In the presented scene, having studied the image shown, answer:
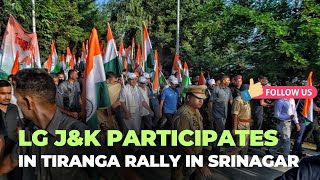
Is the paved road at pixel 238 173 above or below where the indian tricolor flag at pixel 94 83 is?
below

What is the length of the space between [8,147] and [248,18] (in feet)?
35.4

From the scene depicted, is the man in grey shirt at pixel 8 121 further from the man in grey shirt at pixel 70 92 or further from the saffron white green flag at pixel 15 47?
the man in grey shirt at pixel 70 92

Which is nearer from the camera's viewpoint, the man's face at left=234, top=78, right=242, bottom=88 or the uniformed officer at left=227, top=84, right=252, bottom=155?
the uniformed officer at left=227, top=84, right=252, bottom=155

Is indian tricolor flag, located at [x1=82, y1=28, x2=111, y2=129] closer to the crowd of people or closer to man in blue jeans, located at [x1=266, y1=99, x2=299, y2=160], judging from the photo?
the crowd of people

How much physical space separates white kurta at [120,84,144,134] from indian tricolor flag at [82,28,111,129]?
2.16 meters

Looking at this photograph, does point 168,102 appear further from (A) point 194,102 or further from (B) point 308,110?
(A) point 194,102

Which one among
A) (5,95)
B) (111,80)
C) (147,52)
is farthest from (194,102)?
(147,52)

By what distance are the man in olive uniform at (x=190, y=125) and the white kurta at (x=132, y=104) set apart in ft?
9.69

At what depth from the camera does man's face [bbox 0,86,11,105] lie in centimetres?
421

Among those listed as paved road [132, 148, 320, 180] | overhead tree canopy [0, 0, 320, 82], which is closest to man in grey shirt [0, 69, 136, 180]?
paved road [132, 148, 320, 180]

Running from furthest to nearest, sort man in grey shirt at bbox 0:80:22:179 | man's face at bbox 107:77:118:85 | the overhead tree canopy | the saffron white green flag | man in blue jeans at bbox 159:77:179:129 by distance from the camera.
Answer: the overhead tree canopy
man in blue jeans at bbox 159:77:179:129
man's face at bbox 107:77:118:85
the saffron white green flag
man in grey shirt at bbox 0:80:22:179

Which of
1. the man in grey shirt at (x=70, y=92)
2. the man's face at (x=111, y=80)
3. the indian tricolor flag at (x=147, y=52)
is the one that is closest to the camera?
the man's face at (x=111, y=80)

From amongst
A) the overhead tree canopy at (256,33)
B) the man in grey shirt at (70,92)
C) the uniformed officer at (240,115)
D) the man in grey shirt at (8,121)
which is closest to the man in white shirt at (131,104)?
the man in grey shirt at (70,92)

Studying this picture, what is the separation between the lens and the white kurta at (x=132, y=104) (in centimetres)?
776
